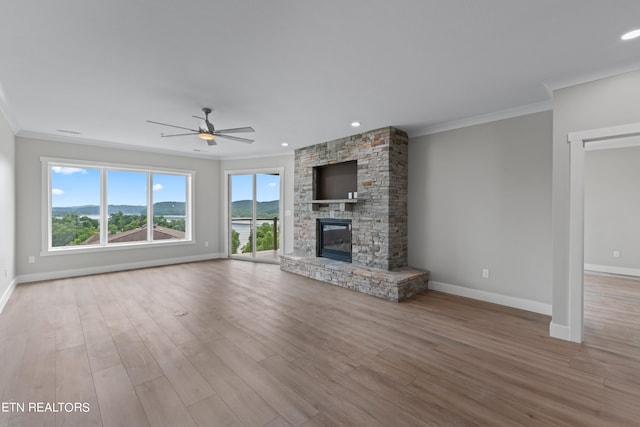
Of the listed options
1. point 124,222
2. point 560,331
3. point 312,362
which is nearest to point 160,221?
point 124,222

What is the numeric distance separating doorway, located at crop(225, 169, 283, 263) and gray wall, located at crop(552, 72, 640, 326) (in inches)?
202

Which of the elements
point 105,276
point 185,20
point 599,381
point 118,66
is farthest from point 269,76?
point 105,276

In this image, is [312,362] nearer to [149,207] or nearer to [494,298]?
[494,298]

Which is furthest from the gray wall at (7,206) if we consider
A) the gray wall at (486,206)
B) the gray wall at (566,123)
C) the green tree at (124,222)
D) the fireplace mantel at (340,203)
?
the gray wall at (566,123)

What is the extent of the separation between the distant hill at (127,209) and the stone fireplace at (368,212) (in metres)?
3.34

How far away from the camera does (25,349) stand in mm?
2705

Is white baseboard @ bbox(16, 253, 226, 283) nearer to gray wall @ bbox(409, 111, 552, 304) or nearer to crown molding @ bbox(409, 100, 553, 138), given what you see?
gray wall @ bbox(409, 111, 552, 304)

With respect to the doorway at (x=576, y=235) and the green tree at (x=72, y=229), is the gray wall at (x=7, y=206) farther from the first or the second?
the doorway at (x=576, y=235)

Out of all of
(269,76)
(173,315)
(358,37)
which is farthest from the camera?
(173,315)

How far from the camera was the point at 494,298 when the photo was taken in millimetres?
4035

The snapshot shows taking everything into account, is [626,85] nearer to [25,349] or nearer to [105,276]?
[25,349]

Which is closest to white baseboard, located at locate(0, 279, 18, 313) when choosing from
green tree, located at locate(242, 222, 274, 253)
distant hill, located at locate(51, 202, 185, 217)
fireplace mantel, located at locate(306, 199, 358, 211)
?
distant hill, located at locate(51, 202, 185, 217)

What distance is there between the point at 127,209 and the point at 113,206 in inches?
10.5

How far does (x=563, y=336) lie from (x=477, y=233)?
64.3 inches
